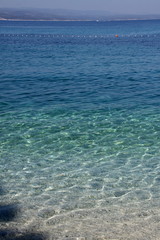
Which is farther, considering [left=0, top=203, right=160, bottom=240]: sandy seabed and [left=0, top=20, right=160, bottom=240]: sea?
[left=0, top=20, right=160, bottom=240]: sea

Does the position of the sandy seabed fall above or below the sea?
above

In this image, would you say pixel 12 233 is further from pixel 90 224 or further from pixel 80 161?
pixel 80 161

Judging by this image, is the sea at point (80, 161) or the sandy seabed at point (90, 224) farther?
the sea at point (80, 161)

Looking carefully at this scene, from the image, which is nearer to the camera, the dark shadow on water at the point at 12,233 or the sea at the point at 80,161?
the dark shadow on water at the point at 12,233

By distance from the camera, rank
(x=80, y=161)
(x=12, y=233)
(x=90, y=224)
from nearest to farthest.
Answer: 1. (x=12, y=233)
2. (x=90, y=224)
3. (x=80, y=161)

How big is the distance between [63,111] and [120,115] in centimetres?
291

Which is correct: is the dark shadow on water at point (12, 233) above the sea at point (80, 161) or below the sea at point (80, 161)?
above

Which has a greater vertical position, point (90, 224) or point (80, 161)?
point (90, 224)

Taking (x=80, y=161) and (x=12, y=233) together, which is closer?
(x=12, y=233)

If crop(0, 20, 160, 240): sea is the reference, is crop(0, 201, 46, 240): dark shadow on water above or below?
above

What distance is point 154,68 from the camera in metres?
32.8

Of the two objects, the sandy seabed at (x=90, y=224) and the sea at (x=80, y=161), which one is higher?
the sandy seabed at (x=90, y=224)

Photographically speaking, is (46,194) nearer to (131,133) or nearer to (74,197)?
(74,197)

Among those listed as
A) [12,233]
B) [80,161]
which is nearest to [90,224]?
[12,233]
